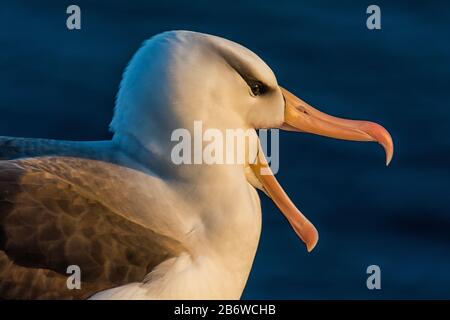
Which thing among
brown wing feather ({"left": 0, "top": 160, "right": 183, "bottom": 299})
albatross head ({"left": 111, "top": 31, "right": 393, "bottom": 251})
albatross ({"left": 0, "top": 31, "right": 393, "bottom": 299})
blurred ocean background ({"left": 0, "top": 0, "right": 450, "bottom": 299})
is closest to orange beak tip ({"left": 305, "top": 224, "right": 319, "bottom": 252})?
albatross ({"left": 0, "top": 31, "right": 393, "bottom": 299})

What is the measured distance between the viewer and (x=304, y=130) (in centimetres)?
655

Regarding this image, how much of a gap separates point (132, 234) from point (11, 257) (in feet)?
1.68

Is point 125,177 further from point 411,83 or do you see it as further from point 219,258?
point 411,83

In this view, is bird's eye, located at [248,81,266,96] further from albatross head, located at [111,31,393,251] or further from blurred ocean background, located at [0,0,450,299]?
blurred ocean background, located at [0,0,450,299]

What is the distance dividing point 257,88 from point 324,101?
3.35 meters

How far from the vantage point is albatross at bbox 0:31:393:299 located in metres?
5.56

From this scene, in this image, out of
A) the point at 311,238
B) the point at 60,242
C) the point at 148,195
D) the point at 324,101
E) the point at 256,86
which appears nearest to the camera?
the point at 60,242

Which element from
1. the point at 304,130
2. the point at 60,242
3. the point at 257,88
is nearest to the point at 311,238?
the point at 304,130

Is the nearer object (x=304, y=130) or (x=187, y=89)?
(x=187, y=89)

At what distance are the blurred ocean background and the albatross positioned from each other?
204 cm

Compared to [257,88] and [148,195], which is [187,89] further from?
[148,195]

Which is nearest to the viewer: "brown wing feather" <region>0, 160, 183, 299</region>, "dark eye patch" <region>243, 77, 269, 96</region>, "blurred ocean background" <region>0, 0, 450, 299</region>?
"brown wing feather" <region>0, 160, 183, 299</region>

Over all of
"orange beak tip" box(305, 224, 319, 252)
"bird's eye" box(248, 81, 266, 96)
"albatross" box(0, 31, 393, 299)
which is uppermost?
"bird's eye" box(248, 81, 266, 96)

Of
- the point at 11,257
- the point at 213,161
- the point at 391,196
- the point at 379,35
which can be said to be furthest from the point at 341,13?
the point at 11,257
